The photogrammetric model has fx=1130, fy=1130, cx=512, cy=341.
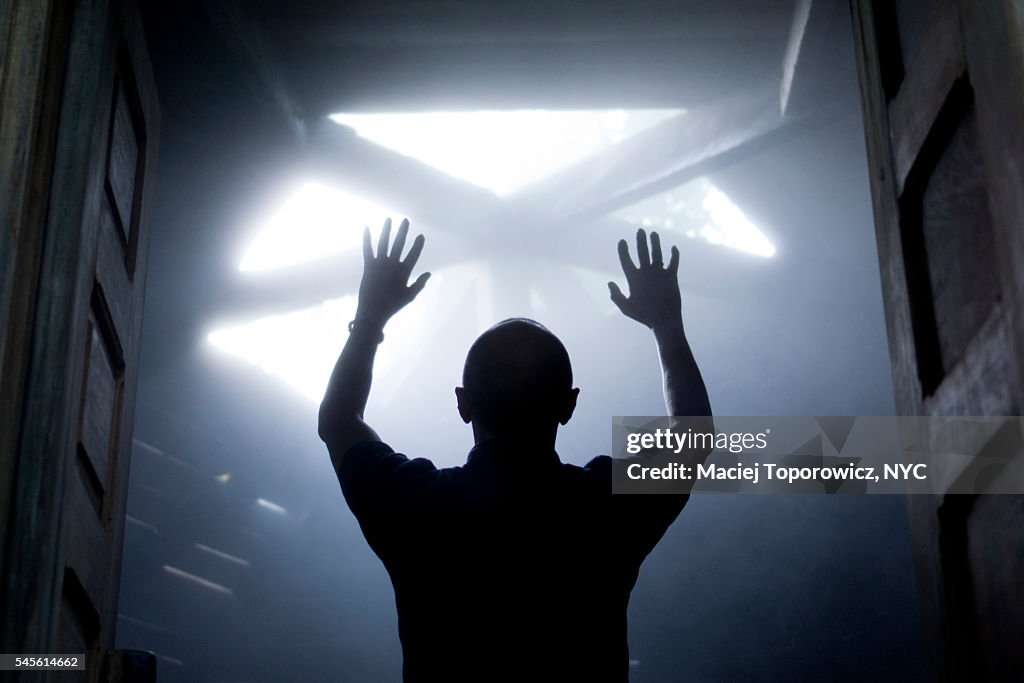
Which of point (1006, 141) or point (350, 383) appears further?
point (350, 383)

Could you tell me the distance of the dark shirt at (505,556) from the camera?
1428mm

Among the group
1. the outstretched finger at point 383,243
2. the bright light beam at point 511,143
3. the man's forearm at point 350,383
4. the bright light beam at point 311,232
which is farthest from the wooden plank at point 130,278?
the bright light beam at point 511,143

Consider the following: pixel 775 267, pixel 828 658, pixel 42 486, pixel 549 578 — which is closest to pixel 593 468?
pixel 549 578

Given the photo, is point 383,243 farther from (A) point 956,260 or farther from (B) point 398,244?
(A) point 956,260

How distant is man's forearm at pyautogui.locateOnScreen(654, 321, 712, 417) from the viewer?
1694 millimetres

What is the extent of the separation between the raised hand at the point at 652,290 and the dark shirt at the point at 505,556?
0.36 metres

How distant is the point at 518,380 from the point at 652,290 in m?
0.40

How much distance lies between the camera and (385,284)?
185cm

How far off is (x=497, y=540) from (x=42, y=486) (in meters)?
0.63

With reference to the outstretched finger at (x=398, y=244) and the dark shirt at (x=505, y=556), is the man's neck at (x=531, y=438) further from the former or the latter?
the outstretched finger at (x=398, y=244)

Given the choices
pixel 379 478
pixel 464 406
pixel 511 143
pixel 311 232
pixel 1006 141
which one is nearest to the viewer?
pixel 1006 141

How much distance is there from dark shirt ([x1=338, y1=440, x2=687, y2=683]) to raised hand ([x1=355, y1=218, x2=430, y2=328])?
314 mm

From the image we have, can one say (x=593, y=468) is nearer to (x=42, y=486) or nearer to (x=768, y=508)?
(x=42, y=486)

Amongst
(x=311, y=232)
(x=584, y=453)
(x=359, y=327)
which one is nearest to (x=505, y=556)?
(x=359, y=327)
